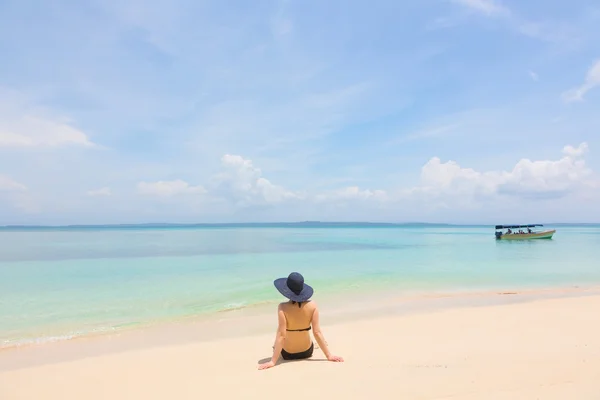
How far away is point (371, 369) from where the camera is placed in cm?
521

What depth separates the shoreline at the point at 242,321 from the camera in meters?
7.54

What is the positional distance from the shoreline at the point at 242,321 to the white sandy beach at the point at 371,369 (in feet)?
1.42

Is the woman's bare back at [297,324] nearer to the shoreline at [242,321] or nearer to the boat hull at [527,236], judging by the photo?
the shoreline at [242,321]

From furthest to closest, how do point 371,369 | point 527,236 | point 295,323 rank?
point 527,236, point 295,323, point 371,369

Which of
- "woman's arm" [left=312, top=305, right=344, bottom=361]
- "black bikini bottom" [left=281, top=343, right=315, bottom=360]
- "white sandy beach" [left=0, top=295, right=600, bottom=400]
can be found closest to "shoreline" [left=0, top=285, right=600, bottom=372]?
"white sandy beach" [left=0, top=295, right=600, bottom=400]

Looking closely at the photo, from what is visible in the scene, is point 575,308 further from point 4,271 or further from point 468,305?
point 4,271

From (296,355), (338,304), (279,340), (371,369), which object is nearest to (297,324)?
(279,340)

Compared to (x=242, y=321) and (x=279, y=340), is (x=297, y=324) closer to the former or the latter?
(x=279, y=340)

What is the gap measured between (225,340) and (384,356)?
3.35 m

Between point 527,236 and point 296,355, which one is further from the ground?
point 296,355

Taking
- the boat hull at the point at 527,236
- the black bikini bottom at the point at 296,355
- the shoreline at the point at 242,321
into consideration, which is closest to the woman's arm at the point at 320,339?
the black bikini bottom at the point at 296,355

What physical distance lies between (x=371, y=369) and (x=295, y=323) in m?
1.21

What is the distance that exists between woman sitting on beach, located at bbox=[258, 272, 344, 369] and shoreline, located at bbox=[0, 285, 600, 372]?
9.81 feet

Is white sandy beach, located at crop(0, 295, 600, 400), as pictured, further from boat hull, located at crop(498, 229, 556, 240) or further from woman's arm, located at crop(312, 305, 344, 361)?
boat hull, located at crop(498, 229, 556, 240)
